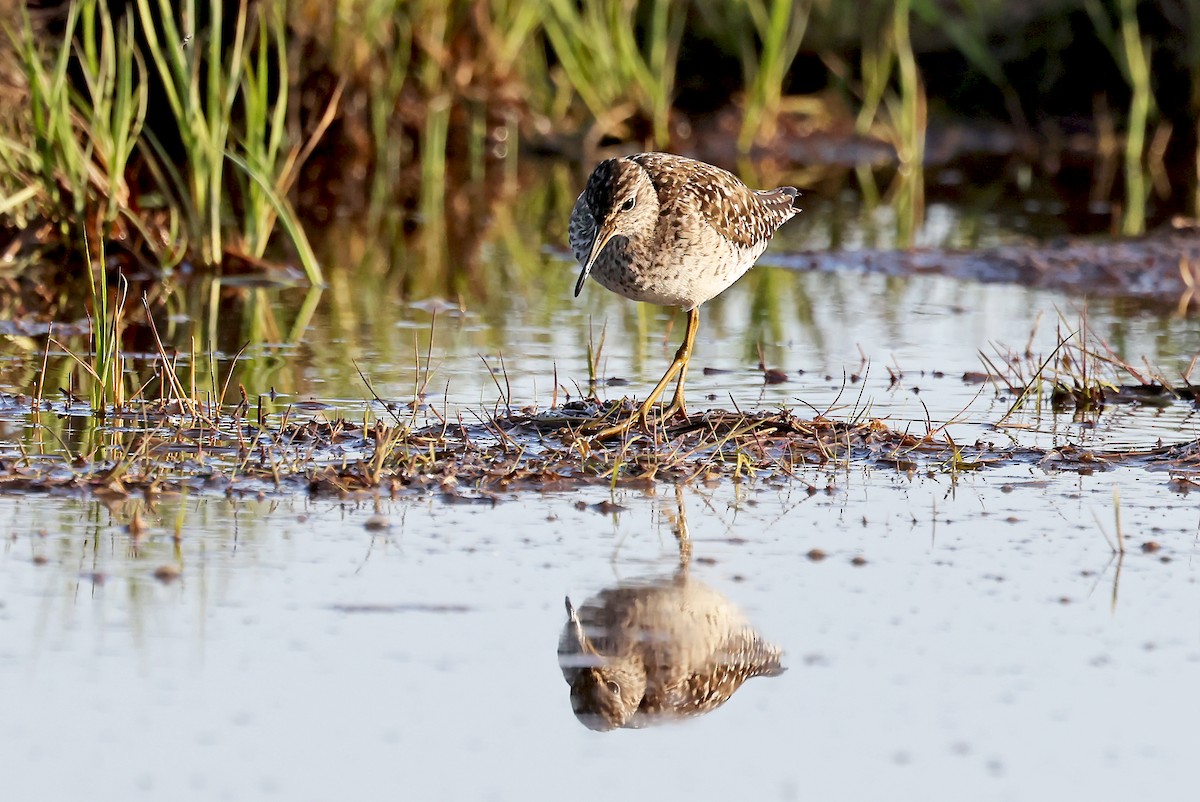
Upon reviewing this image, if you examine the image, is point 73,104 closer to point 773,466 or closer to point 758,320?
point 758,320

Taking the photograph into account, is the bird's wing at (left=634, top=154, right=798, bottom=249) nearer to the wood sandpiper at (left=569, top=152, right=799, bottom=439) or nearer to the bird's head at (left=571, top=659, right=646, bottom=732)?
the wood sandpiper at (left=569, top=152, right=799, bottom=439)

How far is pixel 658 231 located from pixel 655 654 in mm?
2624

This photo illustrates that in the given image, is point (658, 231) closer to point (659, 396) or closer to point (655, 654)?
point (659, 396)

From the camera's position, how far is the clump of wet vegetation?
620 cm

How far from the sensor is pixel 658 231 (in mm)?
6711

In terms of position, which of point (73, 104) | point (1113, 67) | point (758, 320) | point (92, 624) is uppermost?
point (1113, 67)

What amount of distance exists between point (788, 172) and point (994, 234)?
3174 millimetres

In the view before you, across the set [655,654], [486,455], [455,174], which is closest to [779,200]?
[486,455]

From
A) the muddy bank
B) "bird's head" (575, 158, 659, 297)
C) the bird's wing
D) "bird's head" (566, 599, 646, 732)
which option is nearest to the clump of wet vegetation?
the muddy bank

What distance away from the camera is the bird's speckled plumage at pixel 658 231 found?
658 centimetres

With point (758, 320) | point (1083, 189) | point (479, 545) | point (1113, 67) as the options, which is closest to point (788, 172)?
point (1083, 189)

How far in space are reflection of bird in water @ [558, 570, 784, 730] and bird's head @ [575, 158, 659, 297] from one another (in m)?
1.99

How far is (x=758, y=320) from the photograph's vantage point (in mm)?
9305

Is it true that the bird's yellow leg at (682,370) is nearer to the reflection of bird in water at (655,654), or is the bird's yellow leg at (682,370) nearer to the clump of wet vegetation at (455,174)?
the clump of wet vegetation at (455,174)
